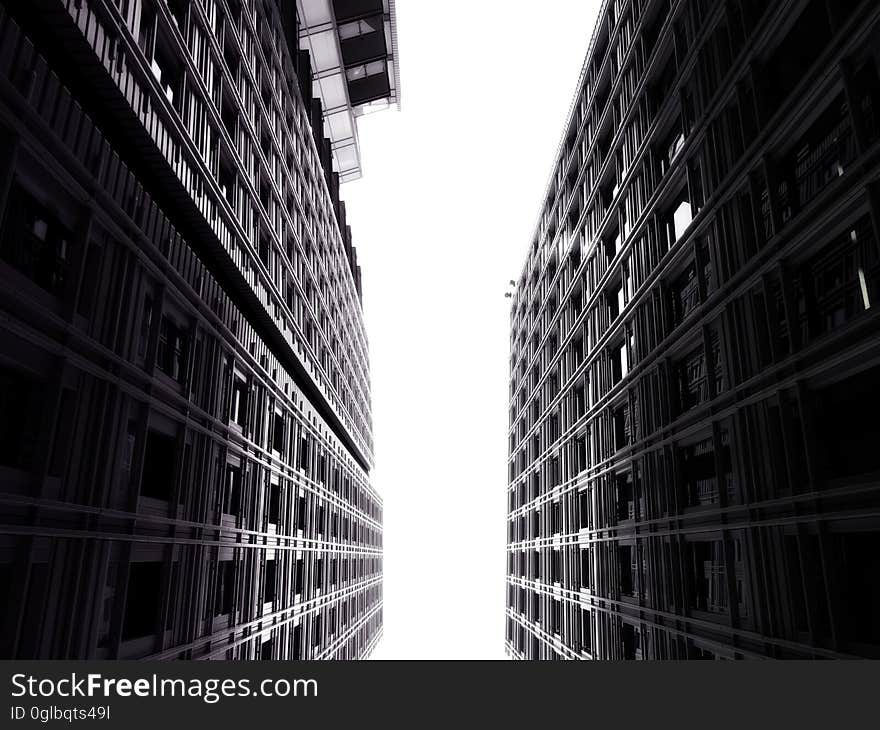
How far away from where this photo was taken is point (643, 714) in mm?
9703

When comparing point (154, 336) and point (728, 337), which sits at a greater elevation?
point (728, 337)

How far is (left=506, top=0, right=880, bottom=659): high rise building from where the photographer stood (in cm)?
1409

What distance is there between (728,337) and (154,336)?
50.4 feet

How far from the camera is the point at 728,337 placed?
1880 cm

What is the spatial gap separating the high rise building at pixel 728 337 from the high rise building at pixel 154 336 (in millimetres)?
14752

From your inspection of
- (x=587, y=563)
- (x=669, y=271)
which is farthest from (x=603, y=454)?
(x=669, y=271)

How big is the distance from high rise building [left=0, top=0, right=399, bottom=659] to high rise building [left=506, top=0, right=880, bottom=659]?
14.8 metres

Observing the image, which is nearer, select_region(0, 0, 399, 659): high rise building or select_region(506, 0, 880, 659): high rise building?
select_region(0, 0, 399, 659): high rise building

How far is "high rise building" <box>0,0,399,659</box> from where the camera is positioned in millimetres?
12562

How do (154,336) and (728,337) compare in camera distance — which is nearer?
(154,336)

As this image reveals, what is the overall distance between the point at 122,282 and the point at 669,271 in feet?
56.3

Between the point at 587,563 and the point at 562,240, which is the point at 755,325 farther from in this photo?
the point at 562,240

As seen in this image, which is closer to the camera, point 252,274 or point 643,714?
point 643,714

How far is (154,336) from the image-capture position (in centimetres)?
1731
